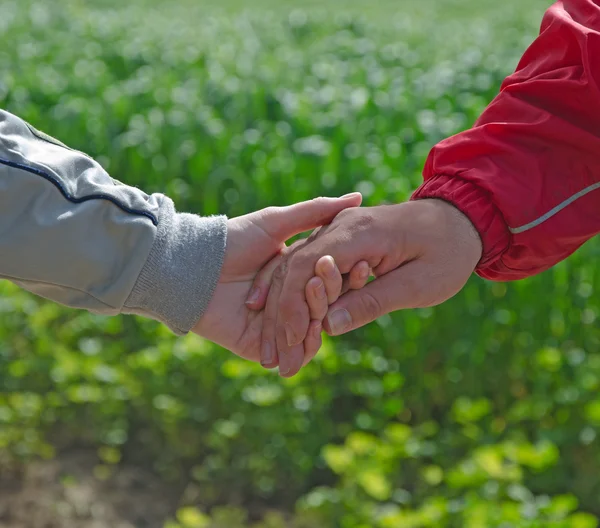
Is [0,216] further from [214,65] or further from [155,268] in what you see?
[214,65]

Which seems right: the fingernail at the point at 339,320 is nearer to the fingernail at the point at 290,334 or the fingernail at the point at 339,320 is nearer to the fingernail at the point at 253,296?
the fingernail at the point at 290,334

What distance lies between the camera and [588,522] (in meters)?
2.65

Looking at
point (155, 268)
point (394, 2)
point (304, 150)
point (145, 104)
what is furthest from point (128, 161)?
point (394, 2)

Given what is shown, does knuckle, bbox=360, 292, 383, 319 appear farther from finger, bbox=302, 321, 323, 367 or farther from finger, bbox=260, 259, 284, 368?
finger, bbox=260, 259, 284, 368

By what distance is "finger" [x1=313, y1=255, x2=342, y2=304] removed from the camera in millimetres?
2293

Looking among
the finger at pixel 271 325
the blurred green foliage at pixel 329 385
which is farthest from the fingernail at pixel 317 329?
the blurred green foliage at pixel 329 385

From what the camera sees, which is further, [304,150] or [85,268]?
[304,150]

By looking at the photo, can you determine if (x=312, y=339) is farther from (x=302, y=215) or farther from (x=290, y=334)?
(x=302, y=215)

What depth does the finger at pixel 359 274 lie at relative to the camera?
232 cm

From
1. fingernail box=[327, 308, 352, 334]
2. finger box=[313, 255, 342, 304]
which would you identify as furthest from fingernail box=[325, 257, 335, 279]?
fingernail box=[327, 308, 352, 334]

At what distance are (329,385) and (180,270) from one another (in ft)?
4.51

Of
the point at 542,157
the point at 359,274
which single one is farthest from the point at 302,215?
the point at 542,157

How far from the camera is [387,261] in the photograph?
2336 mm

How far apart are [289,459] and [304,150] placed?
1.60 meters
